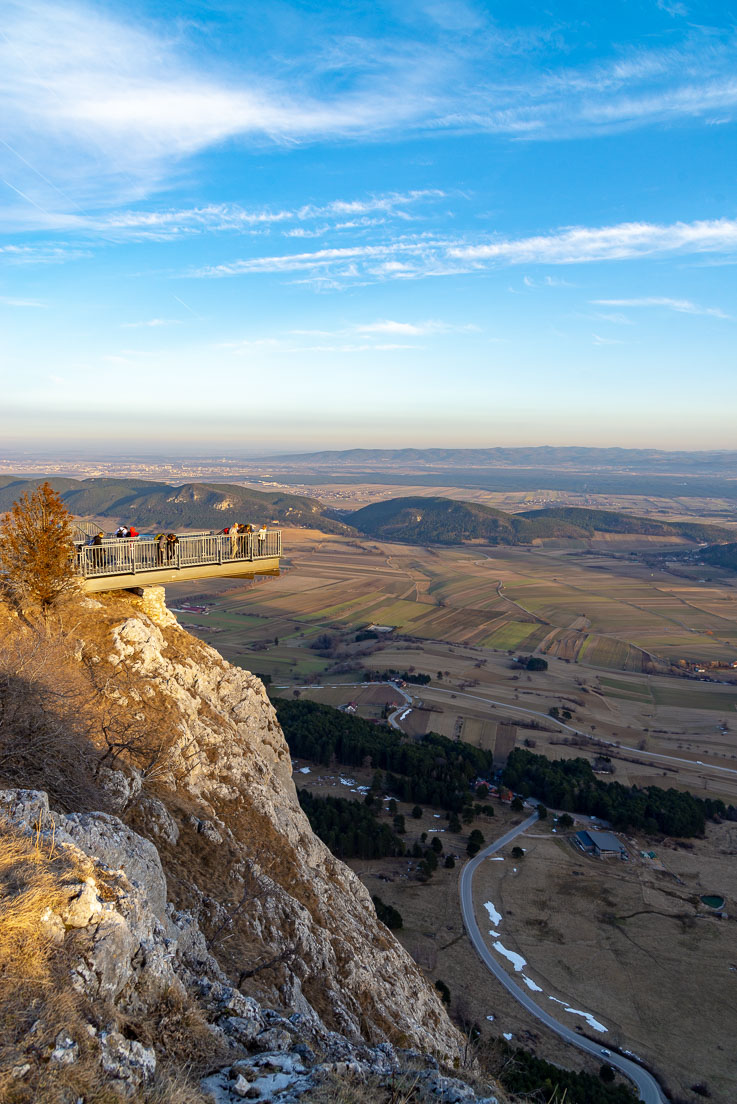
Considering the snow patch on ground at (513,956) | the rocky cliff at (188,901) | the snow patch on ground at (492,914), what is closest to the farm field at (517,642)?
the snow patch on ground at (492,914)

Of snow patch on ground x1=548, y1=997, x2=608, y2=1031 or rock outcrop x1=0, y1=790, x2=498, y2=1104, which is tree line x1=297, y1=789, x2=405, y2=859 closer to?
snow patch on ground x1=548, y1=997, x2=608, y2=1031

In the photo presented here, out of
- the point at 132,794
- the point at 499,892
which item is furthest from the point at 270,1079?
the point at 499,892

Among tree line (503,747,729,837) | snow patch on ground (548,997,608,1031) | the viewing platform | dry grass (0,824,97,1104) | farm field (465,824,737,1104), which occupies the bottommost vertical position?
tree line (503,747,729,837)

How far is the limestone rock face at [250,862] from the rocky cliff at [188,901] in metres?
0.06

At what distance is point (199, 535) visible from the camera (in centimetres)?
2600

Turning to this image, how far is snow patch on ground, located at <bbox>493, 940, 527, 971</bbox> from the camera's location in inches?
1406

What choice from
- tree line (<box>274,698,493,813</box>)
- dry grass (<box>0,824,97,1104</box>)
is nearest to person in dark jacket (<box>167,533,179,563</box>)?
dry grass (<box>0,824,97,1104</box>)

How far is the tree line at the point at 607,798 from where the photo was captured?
55.8 metres

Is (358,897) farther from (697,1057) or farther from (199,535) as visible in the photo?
(697,1057)

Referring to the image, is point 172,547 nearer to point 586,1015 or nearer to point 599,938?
point 586,1015

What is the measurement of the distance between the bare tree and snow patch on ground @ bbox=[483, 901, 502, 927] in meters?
35.4

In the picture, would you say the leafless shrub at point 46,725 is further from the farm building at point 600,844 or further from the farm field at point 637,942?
the farm building at point 600,844

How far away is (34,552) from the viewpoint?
1928 cm

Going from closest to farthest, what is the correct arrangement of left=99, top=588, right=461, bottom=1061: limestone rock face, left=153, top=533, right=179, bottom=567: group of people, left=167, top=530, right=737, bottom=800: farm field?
1. left=99, top=588, right=461, bottom=1061: limestone rock face
2. left=153, top=533, right=179, bottom=567: group of people
3. left=167, top=530, right=737, bottom=800: farm field
